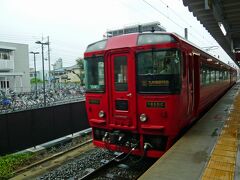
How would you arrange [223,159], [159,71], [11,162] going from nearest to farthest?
[223,159]
[159,71]
[11,162]

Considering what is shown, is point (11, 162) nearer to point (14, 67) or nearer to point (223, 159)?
point (223, 159)

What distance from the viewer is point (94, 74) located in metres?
6.32

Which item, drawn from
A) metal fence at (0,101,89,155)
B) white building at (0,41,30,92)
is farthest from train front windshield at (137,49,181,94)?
white building at (0,41,30,92)

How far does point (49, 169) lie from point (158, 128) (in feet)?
10.1

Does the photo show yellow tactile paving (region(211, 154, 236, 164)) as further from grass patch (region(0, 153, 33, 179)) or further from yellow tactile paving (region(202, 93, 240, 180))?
grass patch (region(0, 153, 33, 179))

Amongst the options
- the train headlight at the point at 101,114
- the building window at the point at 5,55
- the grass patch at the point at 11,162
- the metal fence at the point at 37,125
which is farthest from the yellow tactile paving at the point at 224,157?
the building window at the point at 5,55

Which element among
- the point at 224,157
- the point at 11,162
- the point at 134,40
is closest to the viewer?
the point at 224,157

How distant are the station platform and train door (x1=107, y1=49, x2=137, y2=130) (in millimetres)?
1199

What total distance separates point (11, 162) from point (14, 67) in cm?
3092

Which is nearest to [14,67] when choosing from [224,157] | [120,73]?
[120,73]

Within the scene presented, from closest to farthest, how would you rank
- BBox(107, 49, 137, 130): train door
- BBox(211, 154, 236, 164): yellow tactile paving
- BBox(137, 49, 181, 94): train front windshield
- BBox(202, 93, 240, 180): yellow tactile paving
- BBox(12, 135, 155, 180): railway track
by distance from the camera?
BBox(202, 93, 240, 180): yellow tactile paving, BBox(211, 154, 236, 164): yellow tactile paving, BBox(137, 49, 181, 94): train front windshield, BBox(107, 49, 137, 130): train door, BBox(12, 135, 155, 180): railway track

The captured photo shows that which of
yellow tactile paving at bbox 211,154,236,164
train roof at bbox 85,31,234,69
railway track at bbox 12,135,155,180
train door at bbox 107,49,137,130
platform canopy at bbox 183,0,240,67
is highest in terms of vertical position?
platform canopy at bbox 183,0,240,67

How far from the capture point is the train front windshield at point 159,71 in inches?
208

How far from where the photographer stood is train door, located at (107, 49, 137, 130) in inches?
222
